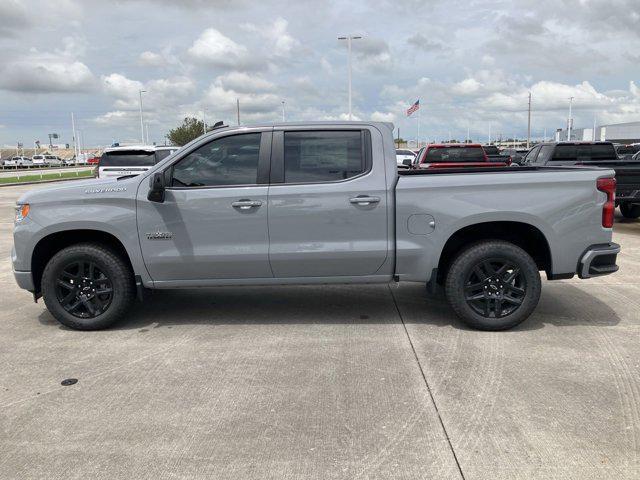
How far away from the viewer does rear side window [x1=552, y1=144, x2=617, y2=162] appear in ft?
46.1

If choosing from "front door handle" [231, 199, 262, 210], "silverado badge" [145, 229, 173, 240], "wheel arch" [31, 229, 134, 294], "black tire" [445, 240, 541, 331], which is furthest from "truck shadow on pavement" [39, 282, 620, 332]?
"front door handle" [231, 199, 262, 210]

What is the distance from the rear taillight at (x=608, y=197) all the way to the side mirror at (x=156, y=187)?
387cm

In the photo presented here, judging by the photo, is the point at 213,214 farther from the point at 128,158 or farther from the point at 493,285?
the point at 128,158

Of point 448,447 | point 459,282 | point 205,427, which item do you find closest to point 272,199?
point 459,282

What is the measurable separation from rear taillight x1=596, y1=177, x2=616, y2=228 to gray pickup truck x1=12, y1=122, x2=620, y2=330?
1 cm

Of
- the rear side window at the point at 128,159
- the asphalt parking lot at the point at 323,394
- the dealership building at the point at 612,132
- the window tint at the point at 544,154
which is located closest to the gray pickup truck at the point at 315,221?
the asphalt parking lot at the point at 323,394

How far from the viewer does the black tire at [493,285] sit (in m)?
5.04

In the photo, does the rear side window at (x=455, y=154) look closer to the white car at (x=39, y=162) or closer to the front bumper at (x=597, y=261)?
the front bumper at (x=597, y=261)

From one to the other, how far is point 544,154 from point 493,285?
35.2ft

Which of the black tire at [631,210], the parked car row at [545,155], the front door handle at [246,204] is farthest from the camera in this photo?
the parked car row at [545,155]

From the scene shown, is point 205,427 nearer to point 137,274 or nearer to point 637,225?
point 137,274

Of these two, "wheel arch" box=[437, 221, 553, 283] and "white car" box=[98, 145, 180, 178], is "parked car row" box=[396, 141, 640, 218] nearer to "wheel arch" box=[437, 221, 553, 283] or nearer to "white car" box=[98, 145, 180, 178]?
"white car" box=[98, 145, 180, 178]

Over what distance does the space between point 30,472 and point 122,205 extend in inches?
104

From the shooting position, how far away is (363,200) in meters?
4.98
